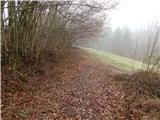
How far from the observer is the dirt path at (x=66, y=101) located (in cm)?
804

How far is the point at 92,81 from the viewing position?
13.5m

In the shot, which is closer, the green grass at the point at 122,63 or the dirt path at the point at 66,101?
the dirt path at the point at 66,101

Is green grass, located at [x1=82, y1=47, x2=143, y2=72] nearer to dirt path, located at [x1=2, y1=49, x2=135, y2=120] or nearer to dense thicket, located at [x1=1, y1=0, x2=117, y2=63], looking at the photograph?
dirt path, located at [x1=2, y1=49, x2=135, y2=120]

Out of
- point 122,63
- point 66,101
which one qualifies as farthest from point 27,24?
point 122,63

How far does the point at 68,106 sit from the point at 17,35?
4968 millimetres

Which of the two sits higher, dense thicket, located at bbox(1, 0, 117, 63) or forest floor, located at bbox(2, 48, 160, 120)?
dense thicket, located at bbox(1, 0, 117, 63)

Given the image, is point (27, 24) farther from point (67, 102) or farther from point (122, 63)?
point (122, 63)

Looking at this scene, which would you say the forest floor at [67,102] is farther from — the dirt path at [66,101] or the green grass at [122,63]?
the green grass at [122,63]

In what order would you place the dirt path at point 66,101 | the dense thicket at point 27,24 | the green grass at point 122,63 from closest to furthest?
the dirt path at point 66,101
the dense thicket at point 27,24
the green grass at point 122,63

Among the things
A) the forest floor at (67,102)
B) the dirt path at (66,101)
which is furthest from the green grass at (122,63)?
the forest floor at (67,102)

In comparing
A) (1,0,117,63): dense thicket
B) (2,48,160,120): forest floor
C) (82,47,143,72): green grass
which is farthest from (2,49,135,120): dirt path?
(82,47,143,72): green grass

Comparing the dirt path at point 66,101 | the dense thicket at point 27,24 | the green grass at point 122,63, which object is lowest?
the green grass at point 122,63

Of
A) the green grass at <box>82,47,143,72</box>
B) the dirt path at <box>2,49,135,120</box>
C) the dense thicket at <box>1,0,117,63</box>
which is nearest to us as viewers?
the dirt path at <box>2,49,135,120</box>

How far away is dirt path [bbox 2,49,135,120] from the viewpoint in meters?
8.04
